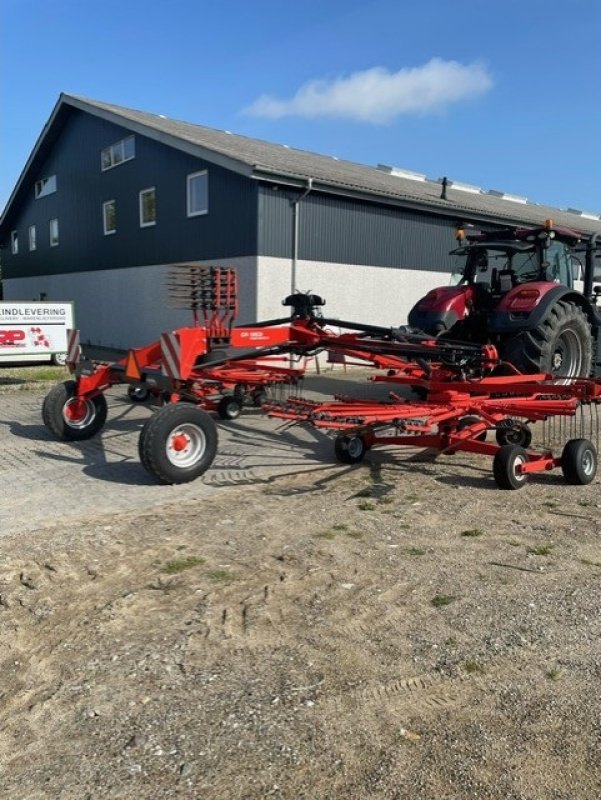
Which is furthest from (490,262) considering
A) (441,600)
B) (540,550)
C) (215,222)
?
(215,222)

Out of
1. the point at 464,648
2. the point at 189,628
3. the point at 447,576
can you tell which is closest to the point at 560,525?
the point at 447,576

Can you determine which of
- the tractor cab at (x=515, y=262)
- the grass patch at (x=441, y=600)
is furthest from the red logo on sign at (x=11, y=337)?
the grass patch at (x=441, y=600)

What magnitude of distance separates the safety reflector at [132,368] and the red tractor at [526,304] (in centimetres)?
427

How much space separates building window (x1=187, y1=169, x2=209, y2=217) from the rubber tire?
1005cm

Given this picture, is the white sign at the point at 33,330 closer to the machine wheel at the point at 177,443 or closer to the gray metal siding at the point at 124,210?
the gray metal siding at the point at 124,210

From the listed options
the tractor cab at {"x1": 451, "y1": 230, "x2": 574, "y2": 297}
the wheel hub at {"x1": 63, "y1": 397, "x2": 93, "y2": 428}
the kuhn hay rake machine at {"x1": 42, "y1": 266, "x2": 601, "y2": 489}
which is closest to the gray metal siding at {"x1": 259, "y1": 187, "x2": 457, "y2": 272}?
the tractor cab at {"x1": 451, "y1": 230, "x2": 574, "y2": 297}

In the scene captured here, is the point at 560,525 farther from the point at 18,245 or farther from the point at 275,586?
the point at 18,245

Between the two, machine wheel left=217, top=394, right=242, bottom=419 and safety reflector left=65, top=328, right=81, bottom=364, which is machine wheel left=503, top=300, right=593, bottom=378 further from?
safety reflector left=65, top=328, right=81, bottom=364

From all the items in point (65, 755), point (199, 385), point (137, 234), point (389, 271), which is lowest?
point (65, 755)

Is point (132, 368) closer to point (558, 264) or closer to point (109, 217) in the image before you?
point (558, 264)

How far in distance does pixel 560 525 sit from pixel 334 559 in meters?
1.87

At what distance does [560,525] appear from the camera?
17.0 feet

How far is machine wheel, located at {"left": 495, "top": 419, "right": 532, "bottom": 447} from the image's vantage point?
24.3ft

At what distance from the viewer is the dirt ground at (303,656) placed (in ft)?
8.16
